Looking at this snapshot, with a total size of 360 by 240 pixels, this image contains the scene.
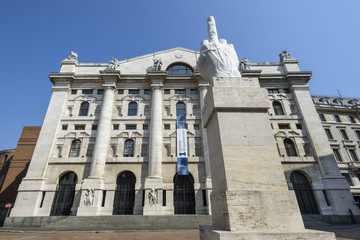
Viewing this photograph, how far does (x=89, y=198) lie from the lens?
60.5 ft

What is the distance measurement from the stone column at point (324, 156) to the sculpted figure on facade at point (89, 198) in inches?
982

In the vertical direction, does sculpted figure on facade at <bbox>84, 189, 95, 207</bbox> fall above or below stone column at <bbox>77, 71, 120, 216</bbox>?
below

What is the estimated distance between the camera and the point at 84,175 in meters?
20.8

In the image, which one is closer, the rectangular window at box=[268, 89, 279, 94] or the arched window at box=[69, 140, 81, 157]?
the arched window at box=[69, 140, 81, 157]

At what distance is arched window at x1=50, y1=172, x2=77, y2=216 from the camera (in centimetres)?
1947

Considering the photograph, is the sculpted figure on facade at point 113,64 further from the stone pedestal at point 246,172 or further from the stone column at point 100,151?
the stone pedestal at point 246,172

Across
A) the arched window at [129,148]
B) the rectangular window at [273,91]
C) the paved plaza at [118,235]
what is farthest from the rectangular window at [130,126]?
the rectangular window at [273,91]

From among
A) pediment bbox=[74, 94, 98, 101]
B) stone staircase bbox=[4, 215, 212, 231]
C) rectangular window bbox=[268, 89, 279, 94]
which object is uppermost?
rectangular window bbox=[268, 89, 279, 94]

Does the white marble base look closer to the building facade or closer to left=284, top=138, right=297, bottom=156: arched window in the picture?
left=284, top=138, right=297, bottom=156: arched window

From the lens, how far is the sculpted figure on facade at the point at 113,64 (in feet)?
88.1

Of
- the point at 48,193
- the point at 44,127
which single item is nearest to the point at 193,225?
the point at 48,193

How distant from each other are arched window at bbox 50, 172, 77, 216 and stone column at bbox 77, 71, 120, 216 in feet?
8.99

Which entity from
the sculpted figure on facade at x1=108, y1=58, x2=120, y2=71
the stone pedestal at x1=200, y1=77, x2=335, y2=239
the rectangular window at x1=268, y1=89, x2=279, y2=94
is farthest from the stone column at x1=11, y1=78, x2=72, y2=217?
the rectangular window at x1=268, y1=89, x2=279, y2=94

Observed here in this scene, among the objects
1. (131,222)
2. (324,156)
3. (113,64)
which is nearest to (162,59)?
(113,64)
